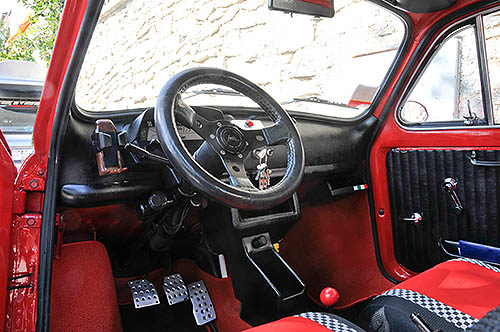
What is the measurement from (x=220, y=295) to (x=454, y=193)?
124 centimetres

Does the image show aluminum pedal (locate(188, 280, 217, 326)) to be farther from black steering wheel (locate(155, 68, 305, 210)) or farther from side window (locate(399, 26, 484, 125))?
side window (locate(399, 26, 484, 125))

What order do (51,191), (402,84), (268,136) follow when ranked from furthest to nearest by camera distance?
(402,84)
(268,136)
(51,191)

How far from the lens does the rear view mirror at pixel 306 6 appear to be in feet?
5.21

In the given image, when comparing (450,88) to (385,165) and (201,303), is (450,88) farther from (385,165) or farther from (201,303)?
(201,303)

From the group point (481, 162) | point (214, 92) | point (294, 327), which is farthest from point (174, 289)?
point (481, 162)

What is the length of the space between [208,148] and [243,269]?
61 centimetres

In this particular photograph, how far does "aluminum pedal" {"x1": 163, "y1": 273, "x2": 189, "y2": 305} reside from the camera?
202 centimetres

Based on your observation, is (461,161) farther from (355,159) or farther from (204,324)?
(204,324)

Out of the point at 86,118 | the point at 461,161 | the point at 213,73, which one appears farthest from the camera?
the point at 461,161

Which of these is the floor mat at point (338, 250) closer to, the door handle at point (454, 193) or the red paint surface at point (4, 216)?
the door handle at point (454, 193)

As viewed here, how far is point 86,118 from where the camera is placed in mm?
1550

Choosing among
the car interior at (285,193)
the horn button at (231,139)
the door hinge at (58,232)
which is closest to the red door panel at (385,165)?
the car interior at (285,193)

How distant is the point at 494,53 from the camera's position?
6.11 feet

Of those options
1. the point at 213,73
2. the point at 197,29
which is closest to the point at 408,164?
the point at 213,73
